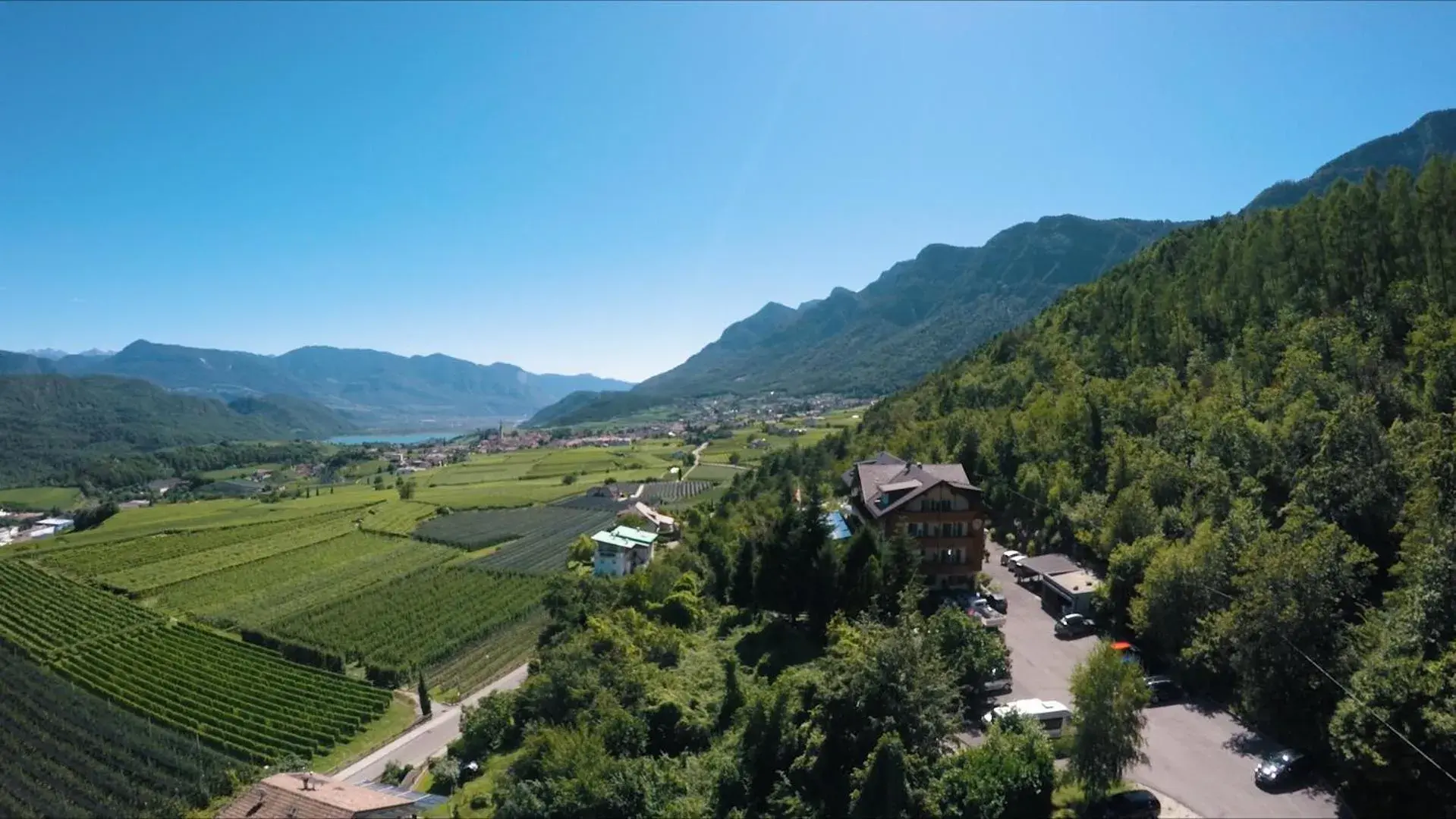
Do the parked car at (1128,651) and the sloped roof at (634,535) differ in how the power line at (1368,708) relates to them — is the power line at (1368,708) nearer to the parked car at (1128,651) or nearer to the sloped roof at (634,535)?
the parked car at (1128,651)

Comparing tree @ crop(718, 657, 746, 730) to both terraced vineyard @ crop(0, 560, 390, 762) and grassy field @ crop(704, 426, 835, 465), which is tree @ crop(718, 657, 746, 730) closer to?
terraced vineyard @ crop(0, 560, 390, 762)

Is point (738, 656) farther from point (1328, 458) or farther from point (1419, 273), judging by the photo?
point (1419, 273)

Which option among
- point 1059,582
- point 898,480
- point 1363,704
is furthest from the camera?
point 898,480

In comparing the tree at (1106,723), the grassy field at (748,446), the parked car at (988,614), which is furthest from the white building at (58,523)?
the tree at (1106,723)

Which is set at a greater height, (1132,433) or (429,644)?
(1132,433)

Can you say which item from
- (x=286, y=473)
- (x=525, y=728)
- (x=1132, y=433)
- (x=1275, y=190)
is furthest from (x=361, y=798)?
(x=1275, y=190)

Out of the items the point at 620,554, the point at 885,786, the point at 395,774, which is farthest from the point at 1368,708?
the point at 620,554

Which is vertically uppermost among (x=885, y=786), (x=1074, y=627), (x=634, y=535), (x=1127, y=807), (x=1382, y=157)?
(x=1382, y=157)

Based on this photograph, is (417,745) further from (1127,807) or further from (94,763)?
(1127,807)
